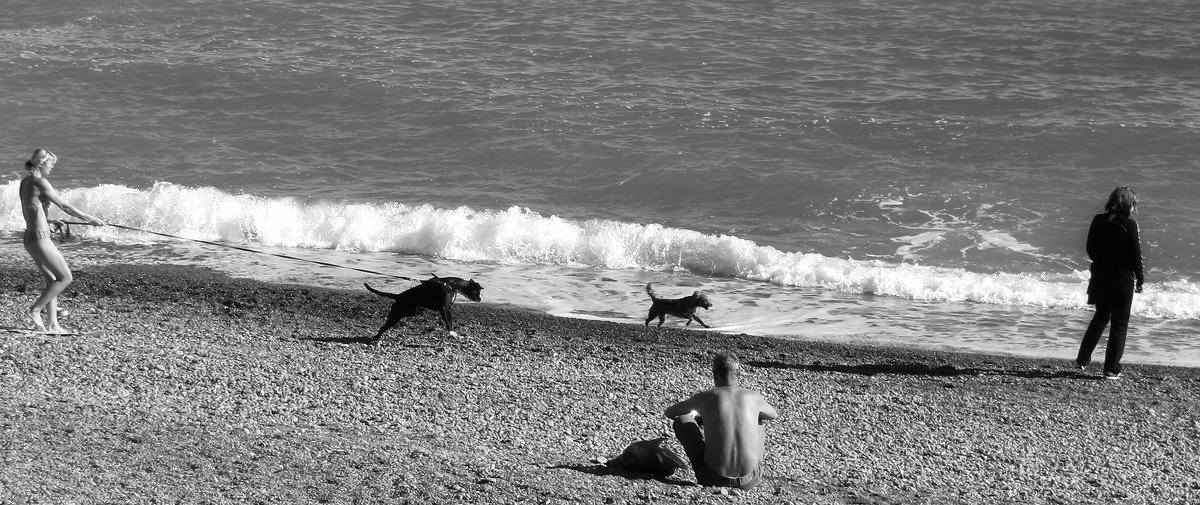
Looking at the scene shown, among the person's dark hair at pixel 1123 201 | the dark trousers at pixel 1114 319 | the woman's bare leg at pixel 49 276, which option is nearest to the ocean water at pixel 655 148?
the dark trousers at pixel 1114 319

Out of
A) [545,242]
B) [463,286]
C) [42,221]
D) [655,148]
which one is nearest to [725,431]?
[463,286]

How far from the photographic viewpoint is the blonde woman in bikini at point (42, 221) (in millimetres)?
8680

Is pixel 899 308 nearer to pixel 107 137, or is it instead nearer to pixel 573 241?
pixel 573 241

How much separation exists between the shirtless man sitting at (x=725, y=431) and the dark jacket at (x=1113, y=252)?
4.24 metres

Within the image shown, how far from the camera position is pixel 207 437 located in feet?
22.6

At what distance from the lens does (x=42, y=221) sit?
8.84m

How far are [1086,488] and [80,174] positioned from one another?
1478 cm

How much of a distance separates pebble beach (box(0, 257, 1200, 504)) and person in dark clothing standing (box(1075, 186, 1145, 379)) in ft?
1.07

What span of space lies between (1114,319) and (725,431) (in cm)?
473

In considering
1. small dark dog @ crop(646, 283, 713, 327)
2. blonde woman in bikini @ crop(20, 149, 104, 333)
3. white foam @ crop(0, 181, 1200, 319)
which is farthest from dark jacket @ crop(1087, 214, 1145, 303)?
blonde woman in bikini @ crop(20, 149, 104, 333)

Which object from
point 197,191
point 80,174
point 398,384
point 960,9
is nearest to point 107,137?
point 80,174

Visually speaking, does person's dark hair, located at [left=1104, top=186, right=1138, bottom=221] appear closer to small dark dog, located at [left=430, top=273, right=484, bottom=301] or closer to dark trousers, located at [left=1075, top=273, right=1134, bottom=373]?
dark trousers, located at [left=1075, top=273, right=1134, bottom=373]

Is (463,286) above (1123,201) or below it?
below

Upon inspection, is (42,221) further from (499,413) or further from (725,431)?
(725,431)
